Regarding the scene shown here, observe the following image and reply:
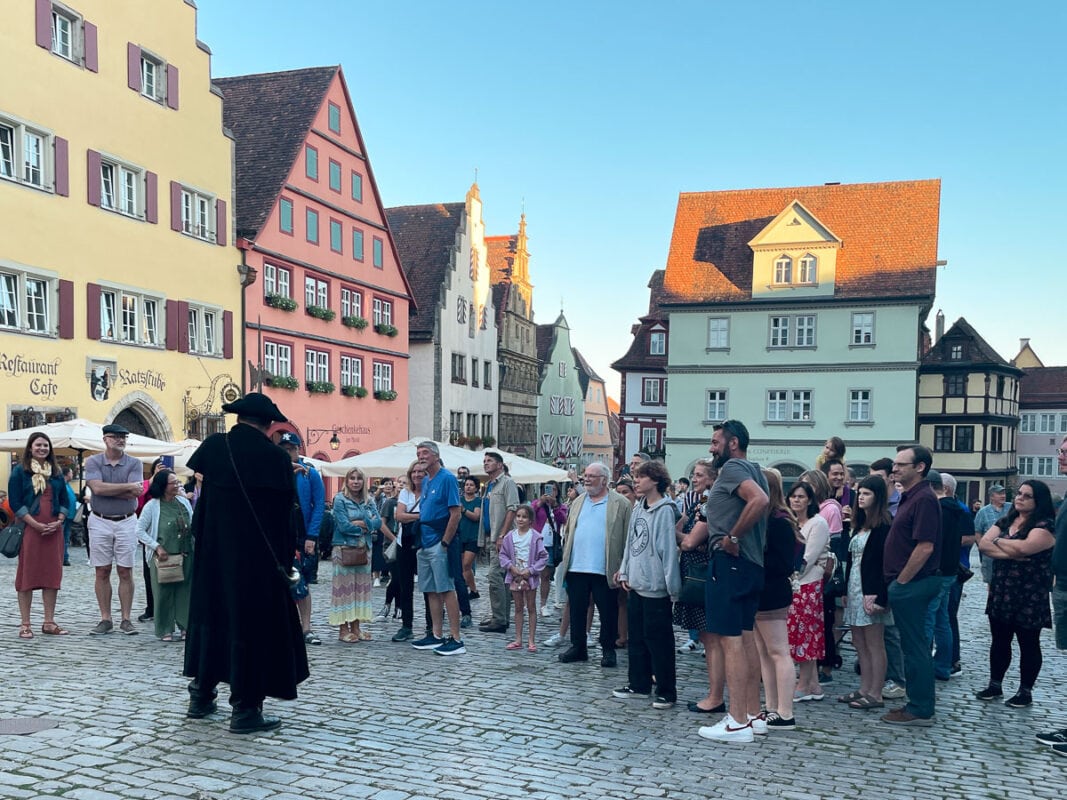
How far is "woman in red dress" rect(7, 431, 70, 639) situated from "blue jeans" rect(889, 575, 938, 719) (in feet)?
24.7

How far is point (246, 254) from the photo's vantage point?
88.1ft

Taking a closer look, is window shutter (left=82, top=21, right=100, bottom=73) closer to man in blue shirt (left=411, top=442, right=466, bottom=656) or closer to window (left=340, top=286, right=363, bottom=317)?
window (left=340, top=286, right=363, bottom=317)

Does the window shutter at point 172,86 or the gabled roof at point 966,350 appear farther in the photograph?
the gabled roof at point 966,350

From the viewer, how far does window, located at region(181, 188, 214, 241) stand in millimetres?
24797

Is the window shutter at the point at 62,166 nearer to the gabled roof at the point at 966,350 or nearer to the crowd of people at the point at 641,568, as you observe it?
the crowd of people at the point at 641,568

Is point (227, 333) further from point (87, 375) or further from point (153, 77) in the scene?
point (153, 77)

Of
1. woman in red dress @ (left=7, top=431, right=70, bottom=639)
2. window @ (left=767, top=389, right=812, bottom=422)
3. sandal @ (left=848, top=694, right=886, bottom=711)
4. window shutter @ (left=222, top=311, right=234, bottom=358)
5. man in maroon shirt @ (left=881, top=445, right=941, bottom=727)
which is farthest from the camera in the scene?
window @ (left=767, top=389, right=812, bottom=422)

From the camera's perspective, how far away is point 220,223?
25.9 metres

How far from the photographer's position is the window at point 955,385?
42.3m

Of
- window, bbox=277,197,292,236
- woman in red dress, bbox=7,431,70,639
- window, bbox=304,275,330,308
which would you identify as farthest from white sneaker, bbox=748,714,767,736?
window, bbox=304,275,330,308

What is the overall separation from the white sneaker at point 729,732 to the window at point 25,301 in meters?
18.3

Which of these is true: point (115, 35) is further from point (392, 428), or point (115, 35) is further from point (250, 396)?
point (250, 396)

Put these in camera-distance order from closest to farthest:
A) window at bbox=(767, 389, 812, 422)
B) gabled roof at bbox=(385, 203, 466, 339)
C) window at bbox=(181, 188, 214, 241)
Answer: window at bbox=(181, 188, 214, 241)
window at bbox=(767, 389, 812, 422)
gabled roof at bbox=(385, 203, 466, 339)

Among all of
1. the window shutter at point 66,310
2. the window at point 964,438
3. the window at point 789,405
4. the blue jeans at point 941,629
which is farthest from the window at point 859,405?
the blue jeans at point 941,629
